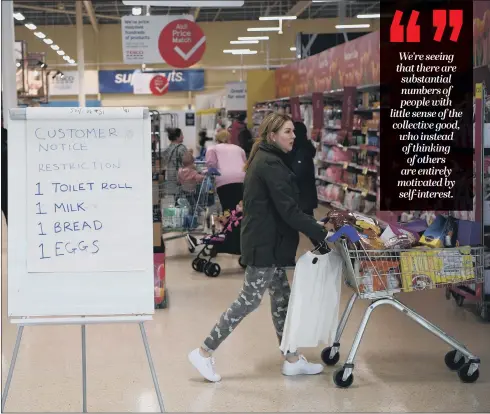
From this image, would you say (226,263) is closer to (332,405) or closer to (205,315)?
(205,315)

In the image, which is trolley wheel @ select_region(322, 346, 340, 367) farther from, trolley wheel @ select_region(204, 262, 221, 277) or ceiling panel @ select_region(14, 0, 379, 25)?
ceiling panel @ select_region(14, 0, 379, 25)

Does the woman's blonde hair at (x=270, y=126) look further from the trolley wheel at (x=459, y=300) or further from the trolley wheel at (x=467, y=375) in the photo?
the trolley wheel at (x=459, y=300)

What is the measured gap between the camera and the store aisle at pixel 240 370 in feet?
15.0

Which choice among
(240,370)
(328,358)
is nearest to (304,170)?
(328,358)

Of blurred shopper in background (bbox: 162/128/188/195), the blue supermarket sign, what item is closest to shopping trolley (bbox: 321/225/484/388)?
blurred shopper in background (bbox: 162/128/188/195)

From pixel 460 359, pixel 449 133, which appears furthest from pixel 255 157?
pixel 449 133

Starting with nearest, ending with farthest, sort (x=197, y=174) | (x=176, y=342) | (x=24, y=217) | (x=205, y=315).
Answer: (x=24, y=217) < (x=176, y=342) < (x=205, y=315) < (x=197, y=174)

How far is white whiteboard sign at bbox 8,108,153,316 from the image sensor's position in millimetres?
3648


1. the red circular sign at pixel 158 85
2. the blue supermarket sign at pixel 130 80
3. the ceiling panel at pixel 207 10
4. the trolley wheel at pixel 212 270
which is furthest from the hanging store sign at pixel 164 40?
the blue supermarket sign at pixel 130 80

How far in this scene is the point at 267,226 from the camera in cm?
484

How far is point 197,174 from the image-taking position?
373 inches

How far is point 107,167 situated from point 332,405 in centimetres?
188

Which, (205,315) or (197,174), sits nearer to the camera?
(205,315)

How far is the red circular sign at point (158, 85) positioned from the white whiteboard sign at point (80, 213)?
24.2 meters
